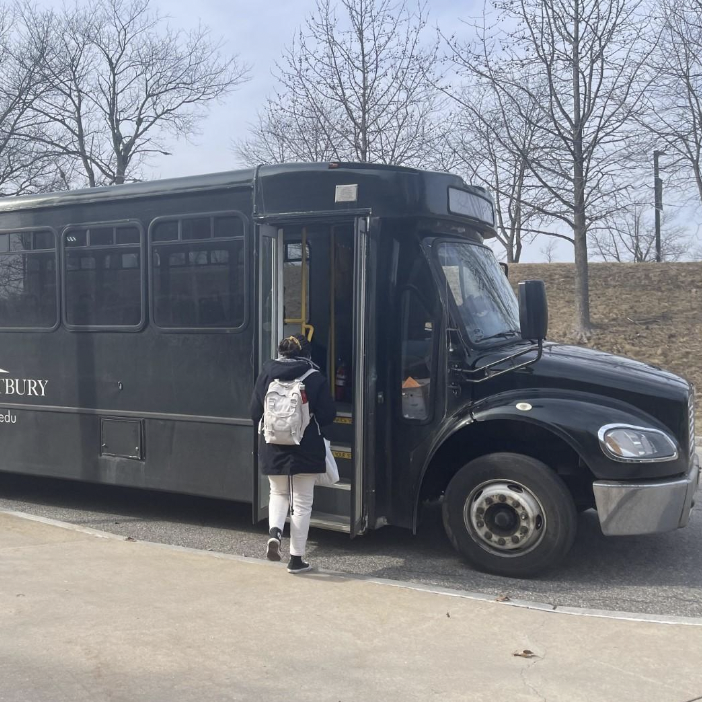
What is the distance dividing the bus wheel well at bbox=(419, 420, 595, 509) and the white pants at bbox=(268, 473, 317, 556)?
2.87 ft

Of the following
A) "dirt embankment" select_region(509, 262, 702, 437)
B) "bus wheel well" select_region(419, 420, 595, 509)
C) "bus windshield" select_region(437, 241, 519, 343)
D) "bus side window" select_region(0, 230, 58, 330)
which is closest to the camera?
"bus wheel well" select_region(419, 420, 595, 509)

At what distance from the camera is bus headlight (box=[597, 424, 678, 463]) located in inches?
217

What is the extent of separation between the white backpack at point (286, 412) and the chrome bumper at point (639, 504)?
79.2 inches

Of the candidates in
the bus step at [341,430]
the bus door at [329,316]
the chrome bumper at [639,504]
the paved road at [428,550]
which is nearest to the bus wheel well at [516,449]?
the chrome bumper at [639,504]

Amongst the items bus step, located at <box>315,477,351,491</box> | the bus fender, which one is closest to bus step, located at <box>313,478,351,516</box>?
bus step, located at <box>315,477,351,491</box>

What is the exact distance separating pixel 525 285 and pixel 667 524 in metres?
1.85

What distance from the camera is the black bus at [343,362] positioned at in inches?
227

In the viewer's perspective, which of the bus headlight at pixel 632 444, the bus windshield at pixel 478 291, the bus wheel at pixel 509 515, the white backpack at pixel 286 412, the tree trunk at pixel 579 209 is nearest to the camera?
the bus headlight at pixel 632 444

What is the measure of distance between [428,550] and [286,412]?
1.77m

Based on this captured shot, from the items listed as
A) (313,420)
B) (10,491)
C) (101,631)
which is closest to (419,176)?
(313,420)

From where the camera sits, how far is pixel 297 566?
5863 mm

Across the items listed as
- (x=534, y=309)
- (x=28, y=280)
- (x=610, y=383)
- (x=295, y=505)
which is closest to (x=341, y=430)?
(x=295, y=505)

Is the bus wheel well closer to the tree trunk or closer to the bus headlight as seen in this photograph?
the bus headlight

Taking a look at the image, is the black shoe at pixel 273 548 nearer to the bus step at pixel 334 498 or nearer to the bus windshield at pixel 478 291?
the bus step at pixel 334 498
